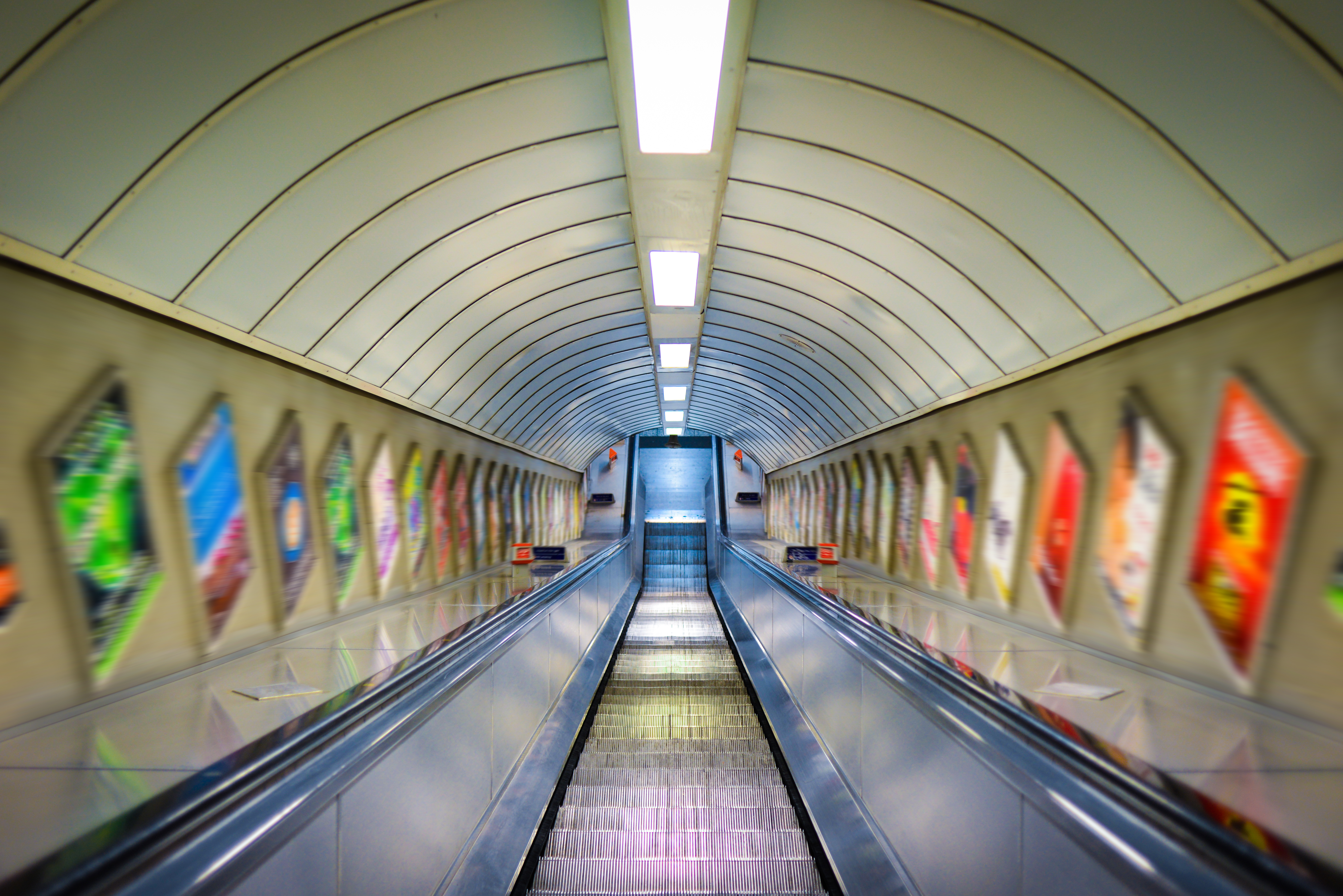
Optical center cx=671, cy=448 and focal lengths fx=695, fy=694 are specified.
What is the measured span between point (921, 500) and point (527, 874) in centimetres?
703

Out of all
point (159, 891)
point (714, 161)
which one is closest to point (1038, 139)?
point (714, 161)

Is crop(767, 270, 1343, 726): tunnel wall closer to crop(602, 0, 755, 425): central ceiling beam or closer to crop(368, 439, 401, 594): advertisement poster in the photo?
crop(602, 0, 755, 425): central ceiling beam

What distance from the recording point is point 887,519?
10867 millimetres

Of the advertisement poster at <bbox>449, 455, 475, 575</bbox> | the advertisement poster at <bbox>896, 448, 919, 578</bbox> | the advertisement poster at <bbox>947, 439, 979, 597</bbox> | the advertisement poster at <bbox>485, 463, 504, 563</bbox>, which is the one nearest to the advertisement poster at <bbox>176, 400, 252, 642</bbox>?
the advertisement poster at <bbox>449, 455, 475, 575</bbox>

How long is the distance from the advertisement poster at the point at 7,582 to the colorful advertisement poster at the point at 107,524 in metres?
0.26

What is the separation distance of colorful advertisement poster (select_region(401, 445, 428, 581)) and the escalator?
2877 millimetres

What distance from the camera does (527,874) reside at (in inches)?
148

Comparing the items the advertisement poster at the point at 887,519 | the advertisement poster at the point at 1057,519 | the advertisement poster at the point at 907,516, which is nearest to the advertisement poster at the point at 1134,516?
the advertisement poster at the point at 1057,519

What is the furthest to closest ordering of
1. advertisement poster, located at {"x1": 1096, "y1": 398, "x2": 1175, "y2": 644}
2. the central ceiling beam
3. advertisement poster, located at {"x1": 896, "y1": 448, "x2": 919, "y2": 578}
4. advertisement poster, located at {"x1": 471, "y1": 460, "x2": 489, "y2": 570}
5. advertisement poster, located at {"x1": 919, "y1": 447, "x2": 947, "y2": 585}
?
advertisement poster, located at {"x1": 471, "y1": 460, "x2": 489, "y2": 570} → advertisement poster, located at {"x1": 896, "y1": 448, "x2": 919, "y2": 578} → advertisement poster, located at {"x1": 919, "y1": 447, "x2": 947, "y2": 585} → advertisement poster, located at {"x1": 1096, "y1": 398, "x2": 1175, "y2": 644} → the central ceiling beam

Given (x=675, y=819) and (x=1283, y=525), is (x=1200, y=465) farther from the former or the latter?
(x=675, y=819)

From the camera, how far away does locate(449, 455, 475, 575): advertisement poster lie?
1042cm

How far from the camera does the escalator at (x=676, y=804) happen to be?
12.7 feet

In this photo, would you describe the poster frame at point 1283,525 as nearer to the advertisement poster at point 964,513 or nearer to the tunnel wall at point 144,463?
the advertisement poster at point 964,513

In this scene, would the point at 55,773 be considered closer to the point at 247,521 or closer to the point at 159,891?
the point at 159,891
